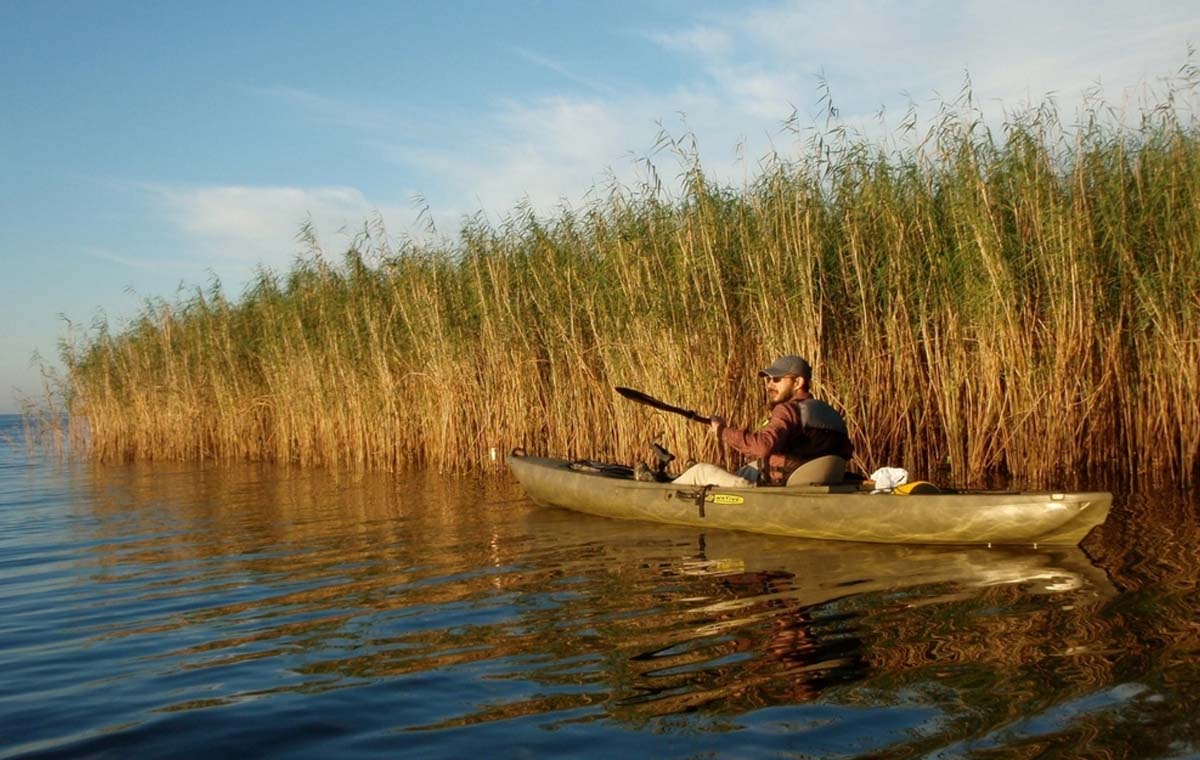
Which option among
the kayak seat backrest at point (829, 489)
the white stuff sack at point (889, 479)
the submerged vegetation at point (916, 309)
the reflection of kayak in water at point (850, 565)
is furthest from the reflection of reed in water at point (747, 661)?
the submerged vegetation at point (916, 309)

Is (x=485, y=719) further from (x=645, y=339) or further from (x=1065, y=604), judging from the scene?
(x=645, y=339)

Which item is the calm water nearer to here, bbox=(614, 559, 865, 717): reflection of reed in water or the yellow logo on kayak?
bbox=(614, 559, 865, 717): reflection of reed in water

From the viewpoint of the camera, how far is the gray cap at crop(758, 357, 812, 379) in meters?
7.02

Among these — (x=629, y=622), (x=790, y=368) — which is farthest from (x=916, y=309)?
(x=629, y=622)

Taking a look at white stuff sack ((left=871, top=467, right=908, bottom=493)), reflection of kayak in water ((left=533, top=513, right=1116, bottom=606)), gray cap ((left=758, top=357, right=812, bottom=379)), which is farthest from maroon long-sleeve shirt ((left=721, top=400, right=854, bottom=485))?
reflection of kayak in water ((left=533, top=513, right=1116, bottom=606))

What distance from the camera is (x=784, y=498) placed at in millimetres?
6758

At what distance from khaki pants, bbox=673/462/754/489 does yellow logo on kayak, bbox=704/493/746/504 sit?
13 cm

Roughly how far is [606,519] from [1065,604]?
409cm

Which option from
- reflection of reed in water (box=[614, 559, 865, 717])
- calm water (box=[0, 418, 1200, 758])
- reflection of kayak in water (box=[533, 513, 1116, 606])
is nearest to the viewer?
calm water (box=[0, 418, 1200, 758])

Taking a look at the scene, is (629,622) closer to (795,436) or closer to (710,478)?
(795,436)

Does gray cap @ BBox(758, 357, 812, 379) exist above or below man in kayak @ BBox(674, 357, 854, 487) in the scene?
above

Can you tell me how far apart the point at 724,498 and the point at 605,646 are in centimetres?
303

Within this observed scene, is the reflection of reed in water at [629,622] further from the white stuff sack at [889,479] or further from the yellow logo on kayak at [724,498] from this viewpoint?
the white stuff sack at [889,479]

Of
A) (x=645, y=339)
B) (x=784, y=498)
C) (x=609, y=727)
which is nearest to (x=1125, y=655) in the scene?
(x=609, y=727)
